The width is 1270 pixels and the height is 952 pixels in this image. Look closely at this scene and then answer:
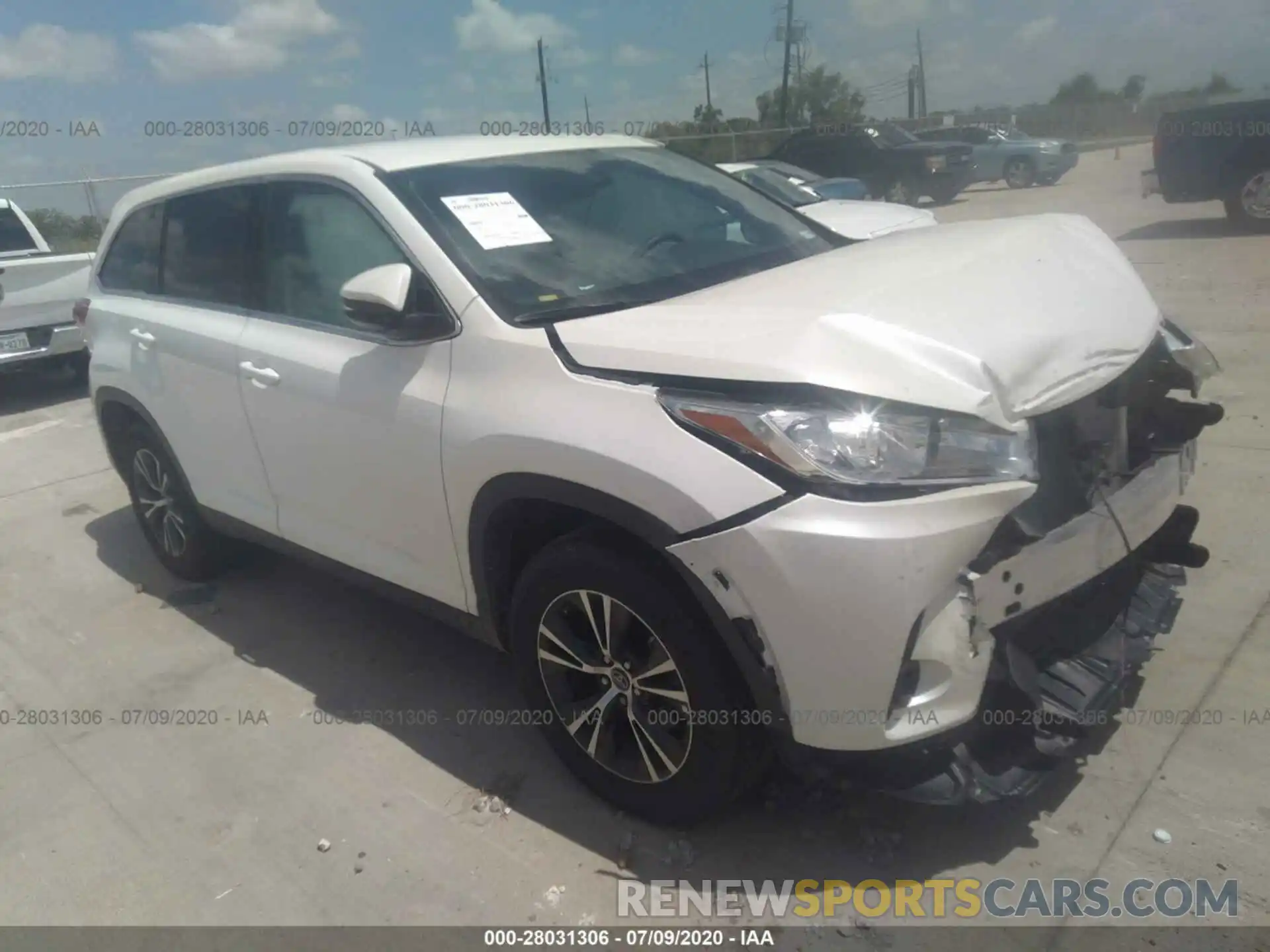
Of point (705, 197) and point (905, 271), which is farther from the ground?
point (705, 197)

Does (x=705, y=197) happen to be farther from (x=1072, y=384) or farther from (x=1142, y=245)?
(x=1142, y=245)

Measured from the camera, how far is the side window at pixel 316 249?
3.20 m

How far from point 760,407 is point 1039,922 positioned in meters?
1.39

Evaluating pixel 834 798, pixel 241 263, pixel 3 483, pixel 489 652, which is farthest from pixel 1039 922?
pixel 3 483

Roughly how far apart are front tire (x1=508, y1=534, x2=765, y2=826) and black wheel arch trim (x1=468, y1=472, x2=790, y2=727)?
8 cm

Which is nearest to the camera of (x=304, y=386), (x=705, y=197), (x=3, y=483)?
(x=304, y=386)

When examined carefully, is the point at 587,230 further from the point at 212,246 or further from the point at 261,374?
the point at 212,246

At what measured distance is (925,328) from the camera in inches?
90.3

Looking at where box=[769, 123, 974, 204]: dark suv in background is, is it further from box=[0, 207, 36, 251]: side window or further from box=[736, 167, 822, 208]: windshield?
box=[0, 207, 36, 251]: side window

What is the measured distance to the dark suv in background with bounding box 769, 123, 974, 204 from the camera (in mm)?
19422

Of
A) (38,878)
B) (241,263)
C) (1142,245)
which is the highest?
(241,263)

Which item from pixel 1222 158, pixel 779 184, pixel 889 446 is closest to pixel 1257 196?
pixel 1222 158

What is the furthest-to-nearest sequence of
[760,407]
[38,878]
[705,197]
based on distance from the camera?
[705,197]
[38,878]
[760,407]

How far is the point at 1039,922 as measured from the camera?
2.34m
